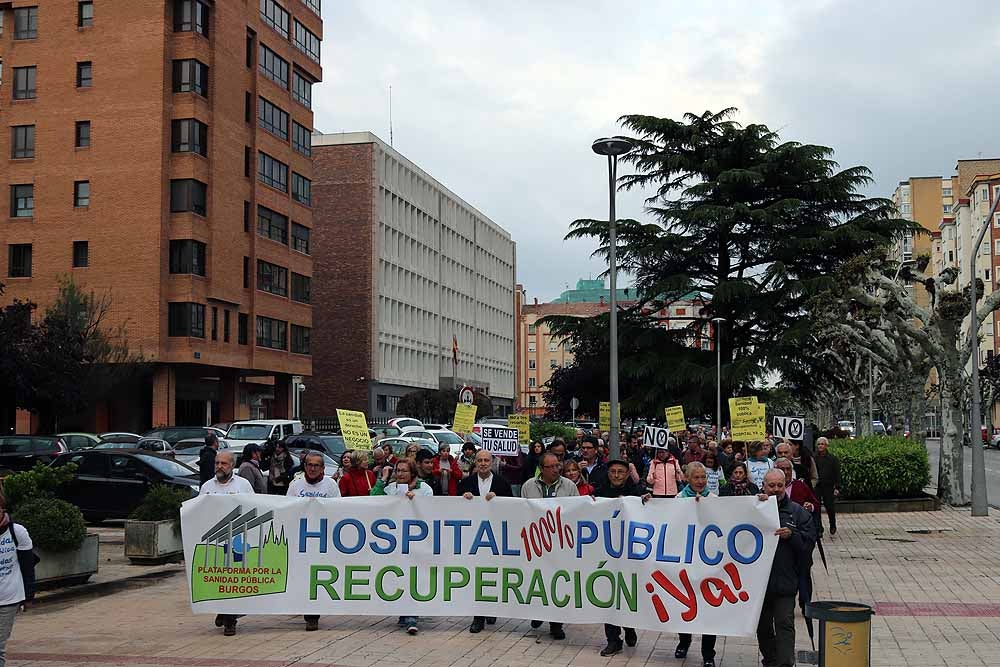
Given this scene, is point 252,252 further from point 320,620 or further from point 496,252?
point 496,252

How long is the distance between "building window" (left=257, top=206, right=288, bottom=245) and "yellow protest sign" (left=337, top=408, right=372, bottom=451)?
4430 cm

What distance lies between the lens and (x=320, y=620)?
11906 millimetres

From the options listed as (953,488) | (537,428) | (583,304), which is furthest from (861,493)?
(583,304)

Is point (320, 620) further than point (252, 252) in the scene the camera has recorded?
No

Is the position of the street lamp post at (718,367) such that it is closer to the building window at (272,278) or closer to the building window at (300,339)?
the building window at (272,278)

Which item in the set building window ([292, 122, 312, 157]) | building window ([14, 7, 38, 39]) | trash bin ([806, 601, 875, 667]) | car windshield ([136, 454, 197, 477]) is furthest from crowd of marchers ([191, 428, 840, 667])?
building window ([292, 122, 312, 157])

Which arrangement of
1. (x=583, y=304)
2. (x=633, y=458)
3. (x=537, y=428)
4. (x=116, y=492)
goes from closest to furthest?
(x=116, y=492) → (x=633, y=458) → (x=537, y=428) → (x=583, y=304)

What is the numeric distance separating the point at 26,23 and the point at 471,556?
173 ft

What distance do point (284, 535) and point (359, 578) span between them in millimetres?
853

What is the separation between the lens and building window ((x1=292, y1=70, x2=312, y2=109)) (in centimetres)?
6669

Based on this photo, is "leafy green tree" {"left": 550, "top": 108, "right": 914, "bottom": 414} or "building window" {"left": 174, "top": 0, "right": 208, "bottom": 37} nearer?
"leafy green tree" {"left": 550, "top": 108, "right": 914, "bottom": 414}

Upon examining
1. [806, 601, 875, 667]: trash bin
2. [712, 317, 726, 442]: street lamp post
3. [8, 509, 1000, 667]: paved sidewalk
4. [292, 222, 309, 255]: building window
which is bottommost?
[8, 509, 1000, 667]: paved sidewalk

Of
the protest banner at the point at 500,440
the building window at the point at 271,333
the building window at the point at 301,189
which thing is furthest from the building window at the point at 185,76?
the protest banner at the point at 500,440

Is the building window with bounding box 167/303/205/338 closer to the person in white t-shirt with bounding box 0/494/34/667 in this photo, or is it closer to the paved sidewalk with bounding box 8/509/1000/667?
the paved sidewalk with bounding box 8/509/1000/667
